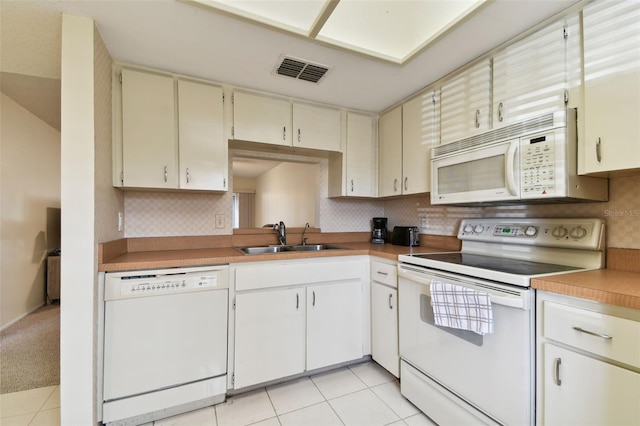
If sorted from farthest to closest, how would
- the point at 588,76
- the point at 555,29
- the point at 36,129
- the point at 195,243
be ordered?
the point at 36,129, the point at 195,243, the point at 555,29, the point at 588,76

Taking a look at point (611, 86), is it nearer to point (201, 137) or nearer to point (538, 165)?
point (538, 165)

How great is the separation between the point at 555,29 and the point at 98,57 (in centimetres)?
241

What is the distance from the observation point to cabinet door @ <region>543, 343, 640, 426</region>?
948 mm

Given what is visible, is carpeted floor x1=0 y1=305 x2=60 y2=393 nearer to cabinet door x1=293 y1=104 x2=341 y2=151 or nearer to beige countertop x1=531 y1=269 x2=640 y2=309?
cabinet door x1=293 y1=104 x2=341 y2=151

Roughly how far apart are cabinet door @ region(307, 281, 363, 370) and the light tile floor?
18 centimetres

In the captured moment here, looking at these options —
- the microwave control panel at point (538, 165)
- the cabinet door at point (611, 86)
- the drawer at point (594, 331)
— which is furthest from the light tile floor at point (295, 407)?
the cabinet door at point (611, 86)

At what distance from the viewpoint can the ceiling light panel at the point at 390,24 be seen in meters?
1.47

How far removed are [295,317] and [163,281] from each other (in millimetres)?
873

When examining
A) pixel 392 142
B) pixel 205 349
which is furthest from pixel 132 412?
pixel 392 142

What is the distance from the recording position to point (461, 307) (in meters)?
1.41

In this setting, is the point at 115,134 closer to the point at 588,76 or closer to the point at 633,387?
the point at 588,76

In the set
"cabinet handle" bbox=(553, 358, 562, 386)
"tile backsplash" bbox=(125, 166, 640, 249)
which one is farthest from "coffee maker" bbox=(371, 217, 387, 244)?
"cabinet handle" bbox=(553, 358, 562, 386)

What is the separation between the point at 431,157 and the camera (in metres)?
2.07

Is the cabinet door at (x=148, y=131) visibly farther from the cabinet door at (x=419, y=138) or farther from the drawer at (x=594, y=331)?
the drawer at (x=594, y=331)
